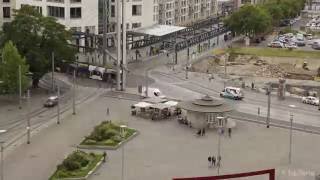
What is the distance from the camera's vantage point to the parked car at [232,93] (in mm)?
82625

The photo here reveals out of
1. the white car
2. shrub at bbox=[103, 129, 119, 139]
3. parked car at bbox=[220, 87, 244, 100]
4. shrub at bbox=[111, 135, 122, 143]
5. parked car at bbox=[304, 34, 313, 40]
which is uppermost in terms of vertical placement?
parked car at bbox=[304, 34, 313, 40]

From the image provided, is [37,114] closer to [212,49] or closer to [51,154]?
[51,154]

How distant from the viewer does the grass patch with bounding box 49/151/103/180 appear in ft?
170

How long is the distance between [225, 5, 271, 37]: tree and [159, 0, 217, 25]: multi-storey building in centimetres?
1623

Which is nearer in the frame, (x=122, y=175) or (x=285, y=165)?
(x=122, y=175)

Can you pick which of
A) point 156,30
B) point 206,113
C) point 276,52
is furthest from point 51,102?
point 276,52

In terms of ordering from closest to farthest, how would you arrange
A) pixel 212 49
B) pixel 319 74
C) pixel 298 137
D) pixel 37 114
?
pixel 298 137 → pixel 37 114 → pixel 319 74 → pixel 212 49

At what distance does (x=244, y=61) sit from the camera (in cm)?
11544

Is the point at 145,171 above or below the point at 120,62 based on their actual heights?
below

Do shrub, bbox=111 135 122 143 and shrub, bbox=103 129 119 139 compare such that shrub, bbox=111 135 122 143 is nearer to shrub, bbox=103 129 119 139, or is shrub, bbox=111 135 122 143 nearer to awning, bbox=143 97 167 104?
shrub, bbox=103 129 119 139

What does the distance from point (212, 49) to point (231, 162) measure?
7097cm

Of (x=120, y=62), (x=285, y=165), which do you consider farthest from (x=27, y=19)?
(x=285, y=165)

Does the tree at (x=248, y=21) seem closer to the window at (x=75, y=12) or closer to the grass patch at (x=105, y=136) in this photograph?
the window at (x=75, y=12)

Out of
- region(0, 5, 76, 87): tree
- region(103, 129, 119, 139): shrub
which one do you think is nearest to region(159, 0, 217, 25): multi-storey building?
region(0, 5, 76, 87): tree
